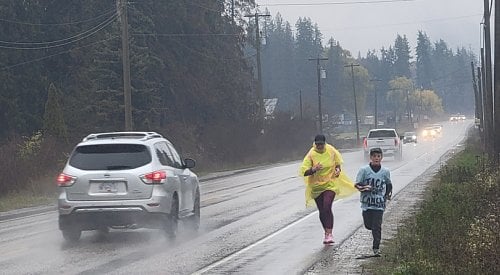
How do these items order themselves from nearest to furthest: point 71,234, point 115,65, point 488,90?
point 71,234
point 488,90
point 115,65

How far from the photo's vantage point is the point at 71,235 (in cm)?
1667

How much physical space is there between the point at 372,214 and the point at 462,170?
15.1m

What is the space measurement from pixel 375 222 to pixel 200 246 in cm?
323

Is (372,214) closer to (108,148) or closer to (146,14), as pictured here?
(108,148)

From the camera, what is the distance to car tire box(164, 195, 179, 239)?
16.4 metres

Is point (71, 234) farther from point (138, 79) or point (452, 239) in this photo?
point (138, 79)

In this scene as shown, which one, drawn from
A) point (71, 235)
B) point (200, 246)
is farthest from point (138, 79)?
point (200, 246)

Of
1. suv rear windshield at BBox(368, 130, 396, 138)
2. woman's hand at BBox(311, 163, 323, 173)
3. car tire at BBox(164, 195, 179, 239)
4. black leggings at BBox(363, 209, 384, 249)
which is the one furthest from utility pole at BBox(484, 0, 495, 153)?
black leggings at BBox(363, 209, 384, 249)

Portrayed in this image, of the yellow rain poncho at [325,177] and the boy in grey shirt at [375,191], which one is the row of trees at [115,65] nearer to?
the yellow rain poncho at [325,177]

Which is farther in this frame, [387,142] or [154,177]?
[387,142]

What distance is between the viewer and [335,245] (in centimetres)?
1530

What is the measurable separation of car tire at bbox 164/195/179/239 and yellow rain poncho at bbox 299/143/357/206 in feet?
8.20

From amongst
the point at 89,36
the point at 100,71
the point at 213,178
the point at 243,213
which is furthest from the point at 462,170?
the point at 89,36

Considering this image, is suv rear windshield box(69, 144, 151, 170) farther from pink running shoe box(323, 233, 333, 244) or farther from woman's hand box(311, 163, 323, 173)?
pink running shoe box(323, 233, 333, 244)
